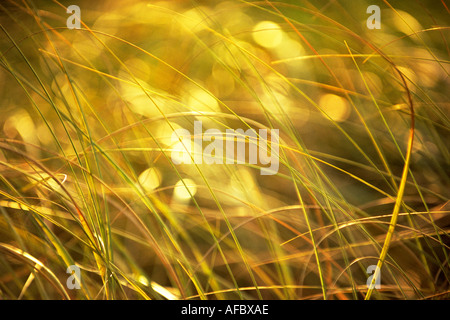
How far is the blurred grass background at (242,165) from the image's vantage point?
0.59m

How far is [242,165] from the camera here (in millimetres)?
793

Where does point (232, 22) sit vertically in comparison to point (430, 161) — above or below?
above

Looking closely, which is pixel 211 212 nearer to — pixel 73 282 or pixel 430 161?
pixel 73 282

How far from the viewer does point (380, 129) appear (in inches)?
31.3

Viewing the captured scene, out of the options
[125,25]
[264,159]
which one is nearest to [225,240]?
[264,159]

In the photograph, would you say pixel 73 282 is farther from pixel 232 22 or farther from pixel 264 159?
pixel 232 22

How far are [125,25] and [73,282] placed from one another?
712mm

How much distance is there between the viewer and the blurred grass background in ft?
1.94

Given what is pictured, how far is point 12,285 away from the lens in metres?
0.62
